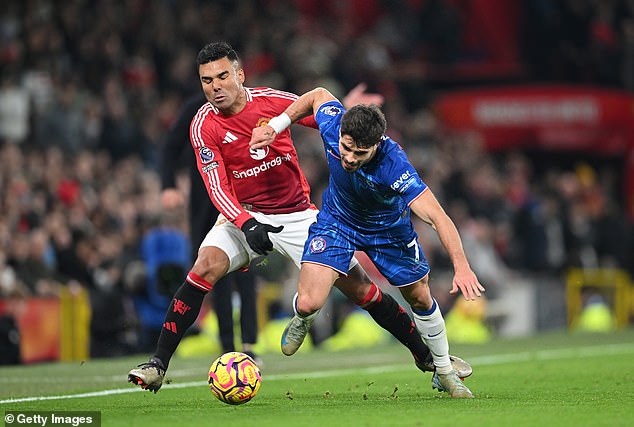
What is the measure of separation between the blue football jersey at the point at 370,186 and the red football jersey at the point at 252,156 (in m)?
0.57

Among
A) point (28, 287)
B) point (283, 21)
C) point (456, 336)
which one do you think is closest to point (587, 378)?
point (28, 287)

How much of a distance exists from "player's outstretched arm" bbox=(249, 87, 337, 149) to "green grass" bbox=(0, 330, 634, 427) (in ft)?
5.51

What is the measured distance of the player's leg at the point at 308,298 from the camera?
7996 millimetres

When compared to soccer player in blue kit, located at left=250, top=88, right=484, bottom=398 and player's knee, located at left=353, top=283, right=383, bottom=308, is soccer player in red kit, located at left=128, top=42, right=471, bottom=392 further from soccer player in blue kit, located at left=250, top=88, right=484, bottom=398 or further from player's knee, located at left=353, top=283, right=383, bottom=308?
soccer player in blue kit, located at left=250, top=88, right=484, bottom=398

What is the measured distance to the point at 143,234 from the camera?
15.8 metres

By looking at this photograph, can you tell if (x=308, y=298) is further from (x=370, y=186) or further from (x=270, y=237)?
(x=270, y=237)

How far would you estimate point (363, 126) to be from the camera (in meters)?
7.59

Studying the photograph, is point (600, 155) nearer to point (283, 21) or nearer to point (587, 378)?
point (283, 21)

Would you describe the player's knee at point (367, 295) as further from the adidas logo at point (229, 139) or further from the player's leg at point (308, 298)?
the adidas logo at point (229, 139)

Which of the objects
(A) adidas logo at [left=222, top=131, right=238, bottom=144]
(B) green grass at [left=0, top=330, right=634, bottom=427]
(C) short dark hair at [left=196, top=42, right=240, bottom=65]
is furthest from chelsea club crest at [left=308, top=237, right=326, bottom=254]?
(C) short dark hair at [left=196, top=42, right=240, bottom=65]

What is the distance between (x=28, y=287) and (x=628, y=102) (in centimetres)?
1402

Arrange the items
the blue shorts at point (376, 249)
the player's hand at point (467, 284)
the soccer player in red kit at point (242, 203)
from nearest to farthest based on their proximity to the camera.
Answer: the player's hand at point (467, 284), the blue shorts at point (376, 249), the soccer player in red kit at point (242, 203)

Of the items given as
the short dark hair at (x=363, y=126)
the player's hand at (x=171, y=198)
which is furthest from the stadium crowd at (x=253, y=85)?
the short dark hair at (x=363, y=126)

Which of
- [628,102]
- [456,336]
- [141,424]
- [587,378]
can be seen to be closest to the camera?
[141,424]
